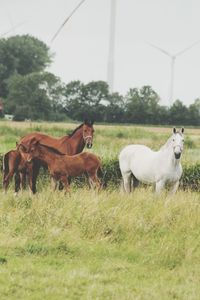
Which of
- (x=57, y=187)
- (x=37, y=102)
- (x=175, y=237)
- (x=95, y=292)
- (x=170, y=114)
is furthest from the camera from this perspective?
(x=37, y=102)

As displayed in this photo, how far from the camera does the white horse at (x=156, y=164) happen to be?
12.5 m

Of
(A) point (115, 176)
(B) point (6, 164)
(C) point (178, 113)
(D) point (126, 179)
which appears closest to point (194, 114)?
(C) point (178, 113)

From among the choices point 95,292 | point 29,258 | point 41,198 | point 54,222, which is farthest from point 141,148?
point 95,292

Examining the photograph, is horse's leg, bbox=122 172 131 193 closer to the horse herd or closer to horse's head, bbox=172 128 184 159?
the horse herd

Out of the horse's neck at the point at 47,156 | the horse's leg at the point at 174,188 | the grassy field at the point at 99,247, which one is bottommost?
the grassy field at the point at 99,247

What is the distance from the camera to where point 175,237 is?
29.6ft

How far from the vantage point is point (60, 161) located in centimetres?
1280

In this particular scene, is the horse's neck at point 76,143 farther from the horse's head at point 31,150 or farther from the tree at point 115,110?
the tree at point 115,110

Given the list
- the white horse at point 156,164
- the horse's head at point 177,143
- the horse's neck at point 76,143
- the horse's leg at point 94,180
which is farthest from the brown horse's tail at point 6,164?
the horse's head at point 177,143

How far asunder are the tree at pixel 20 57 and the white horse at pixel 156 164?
6445 centimetres

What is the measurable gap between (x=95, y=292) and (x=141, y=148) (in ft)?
26.0

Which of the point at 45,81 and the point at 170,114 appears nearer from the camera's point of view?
the point at 170,114

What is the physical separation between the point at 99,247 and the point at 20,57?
76690 millimetres

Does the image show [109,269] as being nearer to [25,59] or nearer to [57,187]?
[57,187]
